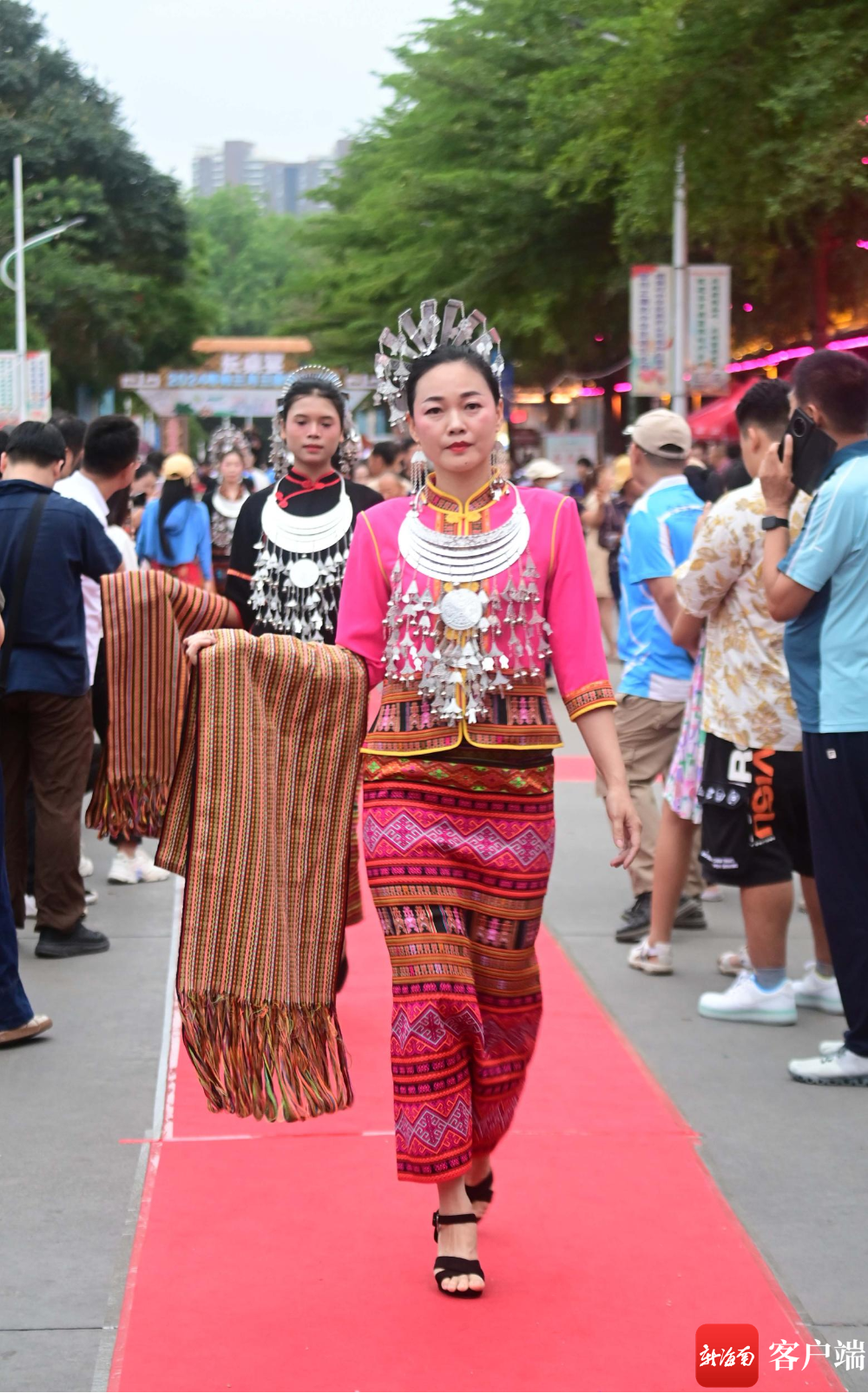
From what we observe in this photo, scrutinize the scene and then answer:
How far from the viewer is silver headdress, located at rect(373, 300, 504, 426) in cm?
386

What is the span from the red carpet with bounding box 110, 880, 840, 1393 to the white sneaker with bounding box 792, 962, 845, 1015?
3.53 ft

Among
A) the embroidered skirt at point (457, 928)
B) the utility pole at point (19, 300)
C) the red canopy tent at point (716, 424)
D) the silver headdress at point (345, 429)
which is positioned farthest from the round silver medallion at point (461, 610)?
the red canopy tent at point (716, 424)

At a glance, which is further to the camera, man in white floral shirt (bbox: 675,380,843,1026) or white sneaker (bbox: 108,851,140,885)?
white sneaker (bbox: 108,851,140,885)

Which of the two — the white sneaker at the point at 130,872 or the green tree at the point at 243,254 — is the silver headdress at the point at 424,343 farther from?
the green tree at the point at 243,254

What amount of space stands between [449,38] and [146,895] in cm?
2090

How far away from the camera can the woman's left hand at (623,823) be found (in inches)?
141

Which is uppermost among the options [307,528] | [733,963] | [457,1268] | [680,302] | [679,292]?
[679,292]

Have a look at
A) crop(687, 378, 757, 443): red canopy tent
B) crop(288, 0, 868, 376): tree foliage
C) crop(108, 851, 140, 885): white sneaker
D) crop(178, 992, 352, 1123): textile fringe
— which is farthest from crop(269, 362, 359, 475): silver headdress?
crop(687, 378, 757, 443): red canopy tent

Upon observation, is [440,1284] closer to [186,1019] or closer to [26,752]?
[186,1019]

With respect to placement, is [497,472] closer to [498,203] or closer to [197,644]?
[197,644]

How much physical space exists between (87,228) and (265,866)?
3536cm

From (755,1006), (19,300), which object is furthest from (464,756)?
(19,300)

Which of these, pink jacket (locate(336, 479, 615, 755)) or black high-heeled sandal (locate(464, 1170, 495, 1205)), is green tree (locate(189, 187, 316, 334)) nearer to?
pink jacket (locate(336, 479, 615, 755))

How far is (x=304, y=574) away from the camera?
5113 millimetres
